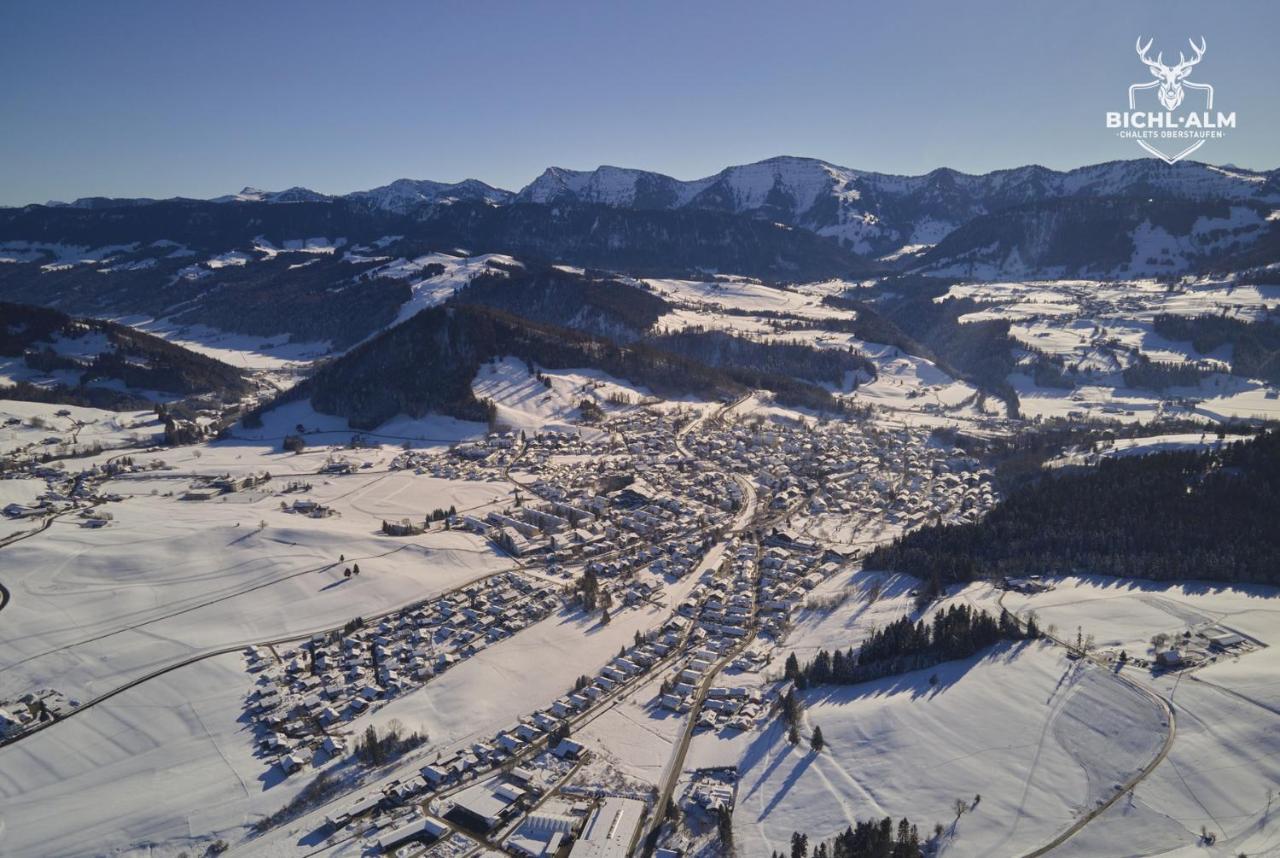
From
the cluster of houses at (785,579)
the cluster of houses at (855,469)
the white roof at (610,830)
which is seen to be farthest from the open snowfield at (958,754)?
the cluster of houses at (855,469)

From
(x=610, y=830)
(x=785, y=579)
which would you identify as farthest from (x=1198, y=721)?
(x=610, y=830)

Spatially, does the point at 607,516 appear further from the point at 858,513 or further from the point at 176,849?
the point at 176,849

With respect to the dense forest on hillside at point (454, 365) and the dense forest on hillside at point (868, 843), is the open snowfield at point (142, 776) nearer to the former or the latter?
the dense forest on hillside at point (868, 843)

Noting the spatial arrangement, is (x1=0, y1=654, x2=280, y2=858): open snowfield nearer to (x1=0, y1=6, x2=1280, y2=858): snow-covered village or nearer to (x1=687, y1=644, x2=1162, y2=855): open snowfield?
(x1=0, y1=6, x2=1280, y2=858): snow-covered village

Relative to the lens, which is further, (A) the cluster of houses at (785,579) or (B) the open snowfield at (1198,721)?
(A) the cluster of houses at (785,579)

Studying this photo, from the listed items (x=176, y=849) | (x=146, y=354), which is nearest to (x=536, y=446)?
(x=176, y=849)

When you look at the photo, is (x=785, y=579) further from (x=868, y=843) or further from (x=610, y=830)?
(x=610, y=830)
